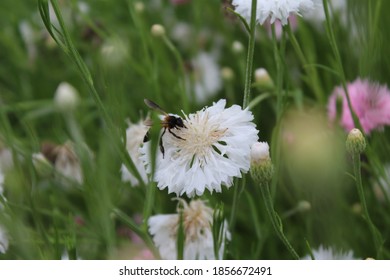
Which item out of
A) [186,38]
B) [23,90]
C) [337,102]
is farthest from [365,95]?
[23,90]

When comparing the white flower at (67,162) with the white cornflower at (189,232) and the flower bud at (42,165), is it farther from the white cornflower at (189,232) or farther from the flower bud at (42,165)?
the white cornflower at (189,232)

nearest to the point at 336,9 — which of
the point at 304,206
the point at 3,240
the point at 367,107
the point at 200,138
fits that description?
the point at 367,107

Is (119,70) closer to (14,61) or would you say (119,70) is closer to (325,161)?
(325,161)

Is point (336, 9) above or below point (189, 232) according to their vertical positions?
above

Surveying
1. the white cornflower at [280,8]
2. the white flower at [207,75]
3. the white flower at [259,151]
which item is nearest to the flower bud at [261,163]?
the white flower at [259,151]

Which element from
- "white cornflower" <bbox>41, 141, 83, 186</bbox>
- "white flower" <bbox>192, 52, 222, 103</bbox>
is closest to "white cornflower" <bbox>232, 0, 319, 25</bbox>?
"white cornflower" <bbox>41, 141, 83, 186</bbox>

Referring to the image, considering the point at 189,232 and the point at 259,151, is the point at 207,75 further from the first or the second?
the point at 259,151
